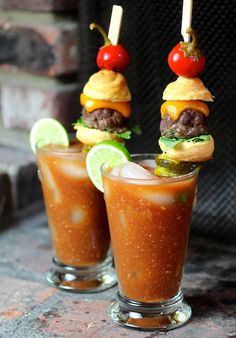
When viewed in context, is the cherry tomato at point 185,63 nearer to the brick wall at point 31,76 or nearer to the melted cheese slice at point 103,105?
the melted cheese slice at point 103,105

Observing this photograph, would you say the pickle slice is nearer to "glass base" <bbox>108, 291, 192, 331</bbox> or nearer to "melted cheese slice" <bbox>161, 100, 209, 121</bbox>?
"melted cheese slice" <bbox>161, 100, 209, 121</bbox>

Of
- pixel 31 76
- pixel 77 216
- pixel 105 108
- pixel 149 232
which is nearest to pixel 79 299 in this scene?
pixel 77 216

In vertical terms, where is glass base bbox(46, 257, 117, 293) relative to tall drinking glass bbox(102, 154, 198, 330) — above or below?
below

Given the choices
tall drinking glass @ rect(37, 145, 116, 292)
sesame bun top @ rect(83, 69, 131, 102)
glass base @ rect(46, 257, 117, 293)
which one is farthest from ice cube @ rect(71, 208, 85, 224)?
sesame bun top @ rect(83, 69, 131, 102)

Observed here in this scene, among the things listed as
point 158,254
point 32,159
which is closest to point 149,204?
point 158,254

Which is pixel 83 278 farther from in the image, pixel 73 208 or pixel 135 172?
pixel 135 172

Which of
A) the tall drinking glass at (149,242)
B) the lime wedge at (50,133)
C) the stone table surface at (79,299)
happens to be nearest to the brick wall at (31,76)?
the stone table surface at (79,299)
